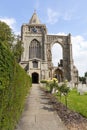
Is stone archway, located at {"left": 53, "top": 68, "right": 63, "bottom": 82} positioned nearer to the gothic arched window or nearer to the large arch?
the large arch

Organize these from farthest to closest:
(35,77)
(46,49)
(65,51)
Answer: (65,51) < (46,49) < (35,77)

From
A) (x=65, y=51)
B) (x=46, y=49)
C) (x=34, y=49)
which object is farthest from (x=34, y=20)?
(x=65, y=51)

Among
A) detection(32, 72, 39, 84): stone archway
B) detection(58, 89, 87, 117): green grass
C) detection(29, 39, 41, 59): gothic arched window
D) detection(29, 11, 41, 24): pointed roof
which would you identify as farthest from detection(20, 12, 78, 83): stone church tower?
detection(58, 89, 87, 117): green grass

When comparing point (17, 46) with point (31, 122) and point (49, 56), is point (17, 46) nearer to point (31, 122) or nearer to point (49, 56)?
point (49, 56)

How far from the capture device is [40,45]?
8744 centimetres

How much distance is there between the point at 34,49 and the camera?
87.1 m

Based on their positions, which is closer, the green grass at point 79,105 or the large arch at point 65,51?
the green grass at point 79,105

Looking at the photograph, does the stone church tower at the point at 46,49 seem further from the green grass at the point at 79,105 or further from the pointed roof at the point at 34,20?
the green grass at the point at 79,105

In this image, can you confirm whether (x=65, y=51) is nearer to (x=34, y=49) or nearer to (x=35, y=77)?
(x=34, y=49)

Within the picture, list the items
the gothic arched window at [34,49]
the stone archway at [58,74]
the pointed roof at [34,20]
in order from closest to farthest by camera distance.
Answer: the gothic arched window at [34,49], the stone archway at [58,74], the pointed roof at [34,20]

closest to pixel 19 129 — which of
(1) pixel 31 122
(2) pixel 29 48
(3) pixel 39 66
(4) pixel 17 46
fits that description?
(1) pixel 31 122

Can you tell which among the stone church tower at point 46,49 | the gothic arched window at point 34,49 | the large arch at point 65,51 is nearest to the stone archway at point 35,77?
the stone church tower at point 46,49

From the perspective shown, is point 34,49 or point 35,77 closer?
point 35,77

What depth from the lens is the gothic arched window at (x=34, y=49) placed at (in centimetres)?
8594
